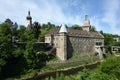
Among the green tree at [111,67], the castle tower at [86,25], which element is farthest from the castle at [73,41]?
the green tree at [111,67]

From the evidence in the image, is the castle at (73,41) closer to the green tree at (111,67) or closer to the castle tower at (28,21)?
the castle tower at (28,21)

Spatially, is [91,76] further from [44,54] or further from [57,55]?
[57,55]

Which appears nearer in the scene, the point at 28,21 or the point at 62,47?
the point at 62,47

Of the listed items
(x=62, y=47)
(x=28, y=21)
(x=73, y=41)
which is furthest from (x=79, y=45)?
(x=28, y=21)

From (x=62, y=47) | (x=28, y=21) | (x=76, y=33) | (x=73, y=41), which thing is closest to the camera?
(x=62, y=47)

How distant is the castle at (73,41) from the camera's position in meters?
80.8

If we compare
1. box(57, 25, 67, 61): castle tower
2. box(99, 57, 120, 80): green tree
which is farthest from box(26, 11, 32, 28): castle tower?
box(99, 57, 120, 80): green tree

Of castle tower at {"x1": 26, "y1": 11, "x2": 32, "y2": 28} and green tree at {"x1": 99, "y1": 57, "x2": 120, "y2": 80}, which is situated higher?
castle tower at {"x1": 26, "y1": 11, "x2": 32, "y2": 28}

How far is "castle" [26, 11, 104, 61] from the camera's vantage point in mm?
80812

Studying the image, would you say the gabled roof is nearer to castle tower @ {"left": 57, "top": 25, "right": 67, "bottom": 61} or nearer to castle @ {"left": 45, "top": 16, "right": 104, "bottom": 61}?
castle @ {"left": 45, "top": 16, "right": 104, "bottom": 61}

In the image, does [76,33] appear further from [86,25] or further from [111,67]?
[111,67]

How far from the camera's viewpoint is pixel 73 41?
88.2 metres

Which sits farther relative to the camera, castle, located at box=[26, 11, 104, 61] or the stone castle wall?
the stone castle wall

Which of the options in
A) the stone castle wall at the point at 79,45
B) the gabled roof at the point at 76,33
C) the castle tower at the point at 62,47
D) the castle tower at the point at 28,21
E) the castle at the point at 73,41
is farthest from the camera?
the castle tower at the point at 28,21
